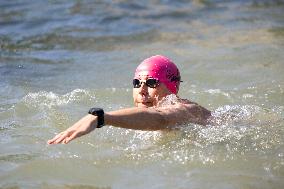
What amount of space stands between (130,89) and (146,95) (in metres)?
2.99

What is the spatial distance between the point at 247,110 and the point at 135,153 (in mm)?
1988

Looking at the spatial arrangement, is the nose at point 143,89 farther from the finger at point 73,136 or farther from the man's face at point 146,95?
the finger at point 73,136

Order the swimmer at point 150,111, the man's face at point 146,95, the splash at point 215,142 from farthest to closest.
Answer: the man's face at point 146,95 < the splash at point 215,142 < the swimmer at point 150,111

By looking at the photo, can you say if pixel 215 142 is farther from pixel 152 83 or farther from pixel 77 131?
pixel 77 131

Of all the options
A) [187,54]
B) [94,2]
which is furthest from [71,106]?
[94,2]

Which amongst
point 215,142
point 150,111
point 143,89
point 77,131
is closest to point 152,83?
point 143,89

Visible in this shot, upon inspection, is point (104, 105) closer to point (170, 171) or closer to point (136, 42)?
point (170, 171)

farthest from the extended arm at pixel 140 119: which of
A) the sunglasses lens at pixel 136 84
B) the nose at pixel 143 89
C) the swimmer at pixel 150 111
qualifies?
the sunglasses lens at pixel 136 84

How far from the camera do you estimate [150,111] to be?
5453mm

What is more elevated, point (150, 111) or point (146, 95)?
point (150, 111)

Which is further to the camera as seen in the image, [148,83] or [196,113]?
[148,83]

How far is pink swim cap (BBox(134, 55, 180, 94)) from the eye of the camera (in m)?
6.82

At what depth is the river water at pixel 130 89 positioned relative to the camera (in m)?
5.82

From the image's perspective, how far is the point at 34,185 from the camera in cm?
554
